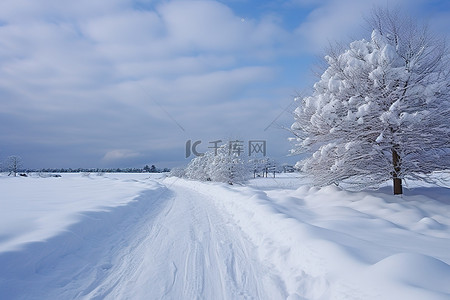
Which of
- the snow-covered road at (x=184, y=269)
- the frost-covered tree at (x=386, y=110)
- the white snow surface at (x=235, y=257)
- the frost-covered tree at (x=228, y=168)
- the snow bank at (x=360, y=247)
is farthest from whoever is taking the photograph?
the frost-covered tree at (x=228, y=168)

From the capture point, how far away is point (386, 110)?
10398 millimetres

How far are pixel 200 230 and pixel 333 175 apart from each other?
682 cm

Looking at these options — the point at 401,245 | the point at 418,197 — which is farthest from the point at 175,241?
the point at 418,197

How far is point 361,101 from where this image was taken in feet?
35.0

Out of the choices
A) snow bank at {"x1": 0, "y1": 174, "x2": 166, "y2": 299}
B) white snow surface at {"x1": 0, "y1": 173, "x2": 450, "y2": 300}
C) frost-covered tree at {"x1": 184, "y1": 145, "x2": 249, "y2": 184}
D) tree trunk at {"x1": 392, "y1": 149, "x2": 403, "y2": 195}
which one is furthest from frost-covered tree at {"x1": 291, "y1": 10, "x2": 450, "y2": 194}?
frost-covered tree at {"x1": 184, "y1": 145, "x2": 249, "y2": 184}

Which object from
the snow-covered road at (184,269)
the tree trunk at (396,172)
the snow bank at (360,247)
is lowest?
the snow-covered road at (184,269)

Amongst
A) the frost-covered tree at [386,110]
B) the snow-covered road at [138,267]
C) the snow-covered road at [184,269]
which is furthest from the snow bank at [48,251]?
the frost-covered tree at [386,110]

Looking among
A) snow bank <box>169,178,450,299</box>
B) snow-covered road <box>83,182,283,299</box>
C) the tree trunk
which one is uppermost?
the tree trunk

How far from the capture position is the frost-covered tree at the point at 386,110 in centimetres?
979

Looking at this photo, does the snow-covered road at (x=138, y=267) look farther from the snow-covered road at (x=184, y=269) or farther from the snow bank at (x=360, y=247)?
the snow bank at (x=360, y=247)

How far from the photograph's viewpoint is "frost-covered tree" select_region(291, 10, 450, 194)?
9.79 m

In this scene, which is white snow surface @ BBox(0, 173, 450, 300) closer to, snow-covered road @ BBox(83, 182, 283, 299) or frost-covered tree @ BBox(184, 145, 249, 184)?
snow-covered road @ BBox(83, 182, 283, 299)

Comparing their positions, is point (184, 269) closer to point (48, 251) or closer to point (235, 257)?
point (235, 257)

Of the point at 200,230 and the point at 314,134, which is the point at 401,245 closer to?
the point at 200,230
